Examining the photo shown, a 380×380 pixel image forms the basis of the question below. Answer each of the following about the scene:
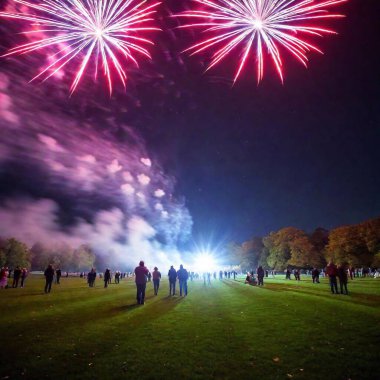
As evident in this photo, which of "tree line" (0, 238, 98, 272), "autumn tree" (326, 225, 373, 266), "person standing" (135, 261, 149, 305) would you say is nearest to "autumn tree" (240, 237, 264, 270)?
"autumn tree" (326, 225, 373, 266)

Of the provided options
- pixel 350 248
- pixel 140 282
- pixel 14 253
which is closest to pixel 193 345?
pixel 140 282

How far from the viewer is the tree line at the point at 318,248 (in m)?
79.3

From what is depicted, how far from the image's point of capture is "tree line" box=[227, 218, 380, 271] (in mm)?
79312

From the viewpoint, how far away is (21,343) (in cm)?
975

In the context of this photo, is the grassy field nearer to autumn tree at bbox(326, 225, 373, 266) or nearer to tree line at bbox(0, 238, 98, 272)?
autumn tree at bbox(326, 225, 373, 266)

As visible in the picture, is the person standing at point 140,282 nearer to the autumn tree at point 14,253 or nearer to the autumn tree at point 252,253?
the autumn tree at point 14,253

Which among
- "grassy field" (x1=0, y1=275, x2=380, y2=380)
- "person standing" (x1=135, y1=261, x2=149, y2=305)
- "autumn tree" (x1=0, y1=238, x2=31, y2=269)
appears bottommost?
"grassy field" (x1=0, y1=275, x2=380, y2=380)

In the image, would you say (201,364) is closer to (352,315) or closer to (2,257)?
(352,315)

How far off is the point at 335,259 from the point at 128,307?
82386mm

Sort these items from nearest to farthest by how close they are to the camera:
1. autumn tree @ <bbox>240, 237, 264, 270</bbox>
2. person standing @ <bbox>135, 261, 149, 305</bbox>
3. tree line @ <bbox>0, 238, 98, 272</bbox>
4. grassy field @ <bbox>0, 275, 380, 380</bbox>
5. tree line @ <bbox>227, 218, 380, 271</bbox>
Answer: grassy field @ <bbox>0, 275, 380, 380</bbox> → person standing @ <bbox>135, 261, 149, 305</bbox> → tree line @ <bbox>227, 218, 380, 271</bbox> → tree line @ <bbox>0, 238, 98, 272</bbox> → autumn tree @ <bbox>240, 237, 264, 270</bbox>

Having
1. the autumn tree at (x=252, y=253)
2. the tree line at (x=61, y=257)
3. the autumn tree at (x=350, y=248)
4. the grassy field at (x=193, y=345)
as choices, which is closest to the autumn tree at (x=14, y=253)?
the tree line at (x=61, y=257)

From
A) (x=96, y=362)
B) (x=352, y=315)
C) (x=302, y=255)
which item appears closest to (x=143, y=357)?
(x=96, y=362)

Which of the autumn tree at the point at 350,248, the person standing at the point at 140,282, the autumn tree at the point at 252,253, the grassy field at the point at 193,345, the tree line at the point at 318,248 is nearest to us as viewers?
the grassy field at the point at 193,345

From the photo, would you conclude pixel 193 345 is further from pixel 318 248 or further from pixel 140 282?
pixel 318 248
